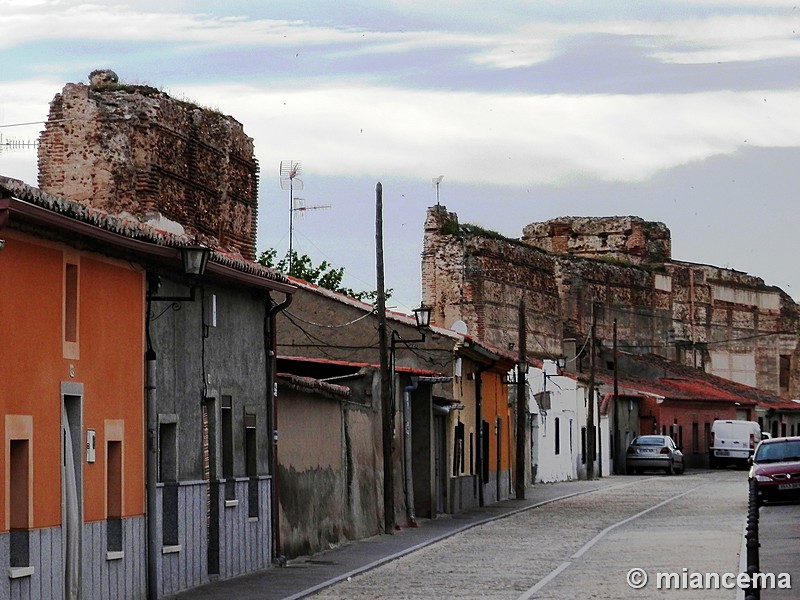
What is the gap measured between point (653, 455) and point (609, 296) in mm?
19939

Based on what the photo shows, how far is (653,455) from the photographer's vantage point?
2498 inches

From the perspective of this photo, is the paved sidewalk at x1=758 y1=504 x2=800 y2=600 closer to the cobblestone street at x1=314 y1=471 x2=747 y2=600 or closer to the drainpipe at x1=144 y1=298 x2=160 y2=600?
the cobblestone street at x1=314 y1=471 x2=747 y2=600

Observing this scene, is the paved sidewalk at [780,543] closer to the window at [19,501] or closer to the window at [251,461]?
the window at [251,461]

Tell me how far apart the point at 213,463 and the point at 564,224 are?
75.2m

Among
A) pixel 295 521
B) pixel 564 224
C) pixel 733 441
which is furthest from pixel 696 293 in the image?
pixel 295 521

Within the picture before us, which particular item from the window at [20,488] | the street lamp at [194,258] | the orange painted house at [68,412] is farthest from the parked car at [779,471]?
the window at [20,488]

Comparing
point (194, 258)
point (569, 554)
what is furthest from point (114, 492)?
point (569, 554)

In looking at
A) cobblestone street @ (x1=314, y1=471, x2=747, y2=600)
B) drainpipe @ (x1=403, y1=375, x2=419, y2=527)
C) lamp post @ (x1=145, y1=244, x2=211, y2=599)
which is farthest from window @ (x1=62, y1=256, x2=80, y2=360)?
drainpipe @ (x1=403, y1=375, x2=419, y2=527)

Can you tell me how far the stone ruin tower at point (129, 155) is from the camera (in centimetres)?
2941

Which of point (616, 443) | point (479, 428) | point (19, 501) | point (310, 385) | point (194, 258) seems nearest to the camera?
point (19, 501)

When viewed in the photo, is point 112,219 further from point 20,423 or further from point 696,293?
point 696,293

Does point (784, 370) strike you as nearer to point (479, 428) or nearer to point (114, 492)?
point (479, 428)

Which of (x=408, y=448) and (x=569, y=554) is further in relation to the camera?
(x=408, y=448)

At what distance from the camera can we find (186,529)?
63.8 feet
